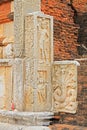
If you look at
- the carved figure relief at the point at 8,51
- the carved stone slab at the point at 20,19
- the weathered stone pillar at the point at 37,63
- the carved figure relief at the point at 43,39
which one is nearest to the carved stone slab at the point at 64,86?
the weathered stone pillar at the point at 37,63

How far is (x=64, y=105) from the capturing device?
19.9 ft

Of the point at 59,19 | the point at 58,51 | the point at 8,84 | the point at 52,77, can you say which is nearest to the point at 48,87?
the point at 52,77

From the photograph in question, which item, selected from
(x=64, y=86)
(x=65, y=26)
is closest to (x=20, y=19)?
(x=64, y=86)

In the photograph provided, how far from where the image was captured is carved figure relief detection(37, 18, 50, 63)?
629cm

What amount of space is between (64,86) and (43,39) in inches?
36.9

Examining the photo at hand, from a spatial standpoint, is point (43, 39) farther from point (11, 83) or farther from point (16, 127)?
point (16, 127)

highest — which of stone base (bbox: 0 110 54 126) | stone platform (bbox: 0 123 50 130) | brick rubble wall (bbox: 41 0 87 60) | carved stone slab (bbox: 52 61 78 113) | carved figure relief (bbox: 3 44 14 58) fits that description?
brick rubble wall (bbox: 41 0 87 60)

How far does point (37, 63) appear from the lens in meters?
6.20

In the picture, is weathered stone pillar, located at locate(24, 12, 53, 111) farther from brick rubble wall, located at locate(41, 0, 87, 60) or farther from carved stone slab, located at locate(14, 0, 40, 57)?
brick rubble wall, located at locate(41, 0, 87, 60)

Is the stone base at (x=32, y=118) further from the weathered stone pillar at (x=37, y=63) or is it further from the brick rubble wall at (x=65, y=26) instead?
the brick rubble wall at (x=65, y=26)

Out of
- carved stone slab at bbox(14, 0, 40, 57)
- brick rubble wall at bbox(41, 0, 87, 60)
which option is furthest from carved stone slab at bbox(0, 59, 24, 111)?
brick rubble wall at bbox(41, 0, 87, 60)

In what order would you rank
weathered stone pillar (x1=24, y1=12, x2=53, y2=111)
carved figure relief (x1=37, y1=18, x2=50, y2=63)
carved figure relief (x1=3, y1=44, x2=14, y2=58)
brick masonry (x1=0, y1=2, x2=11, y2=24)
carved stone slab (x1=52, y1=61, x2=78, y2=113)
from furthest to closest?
brick masonry (x1=0, y1=2, x2=11, y2=24), carved figure relief (x1=3, y1=44, x2=14, y2=58), carved figure relief (x1=37, y1=18, x2=50, y2=63), weathered stone pillar (x1=24, y1=12, x2=53, y2=111), carved stone slab (x1=52, y1=61, x2=78, y2=113)

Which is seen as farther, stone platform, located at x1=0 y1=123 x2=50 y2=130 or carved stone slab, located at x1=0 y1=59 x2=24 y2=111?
carved stone slab, located at x1=0 y1=59 x2=24 y2=111

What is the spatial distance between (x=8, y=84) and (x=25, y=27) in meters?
1.13
